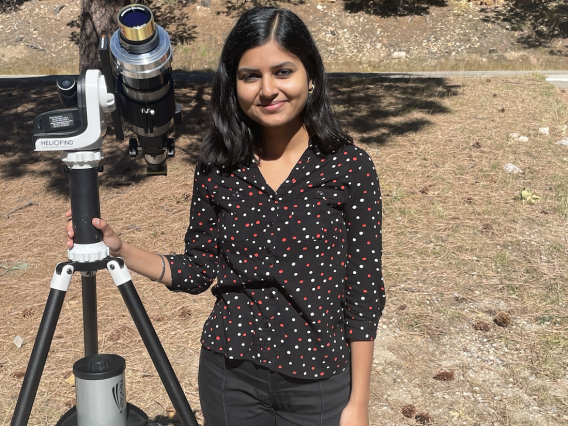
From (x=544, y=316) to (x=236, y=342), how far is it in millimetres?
2908

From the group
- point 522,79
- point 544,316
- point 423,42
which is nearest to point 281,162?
point 544,316

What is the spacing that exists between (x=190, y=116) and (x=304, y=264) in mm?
5992

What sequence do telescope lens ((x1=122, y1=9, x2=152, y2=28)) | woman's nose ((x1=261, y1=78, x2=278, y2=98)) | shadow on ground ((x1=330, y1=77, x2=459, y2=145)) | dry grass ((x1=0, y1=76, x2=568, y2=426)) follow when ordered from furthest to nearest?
shadow on ground ((x1=330, y1=77, x2=459, y2=145)) < dry grass ((x1=0, y1=76, x2=568, y2=426)) < telescope lens ((x1=122, y1=9, x2=152, y2=28)) < woman's nose ((x1=261, y1=78, x2=278, y2=98))

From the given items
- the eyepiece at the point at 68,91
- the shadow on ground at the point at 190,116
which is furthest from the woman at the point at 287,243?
the shadow on ground at the point at 190,116

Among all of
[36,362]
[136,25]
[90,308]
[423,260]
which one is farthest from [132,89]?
[423,260]

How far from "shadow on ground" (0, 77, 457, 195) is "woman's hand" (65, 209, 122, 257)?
14.5ft

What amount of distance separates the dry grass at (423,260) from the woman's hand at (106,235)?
1.73m

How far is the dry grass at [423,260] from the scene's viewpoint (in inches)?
139

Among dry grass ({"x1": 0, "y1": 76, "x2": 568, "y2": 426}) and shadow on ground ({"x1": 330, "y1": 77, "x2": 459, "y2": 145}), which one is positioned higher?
shadow on ground ({"x1": 330, "y1": 77, "x2": 459, "y2": 145})

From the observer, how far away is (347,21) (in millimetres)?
22188

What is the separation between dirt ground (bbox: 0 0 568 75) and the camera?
64.9 ft

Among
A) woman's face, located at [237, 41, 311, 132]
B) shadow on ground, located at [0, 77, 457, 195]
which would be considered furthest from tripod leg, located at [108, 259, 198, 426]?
shadow on ground, located at [0, 77, 457, 195]

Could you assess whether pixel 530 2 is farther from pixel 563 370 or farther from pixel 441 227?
pixel 563 370

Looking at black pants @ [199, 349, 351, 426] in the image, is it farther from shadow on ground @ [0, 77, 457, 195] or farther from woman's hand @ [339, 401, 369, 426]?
shadow on ground @ [0, 77, 457, 195]
